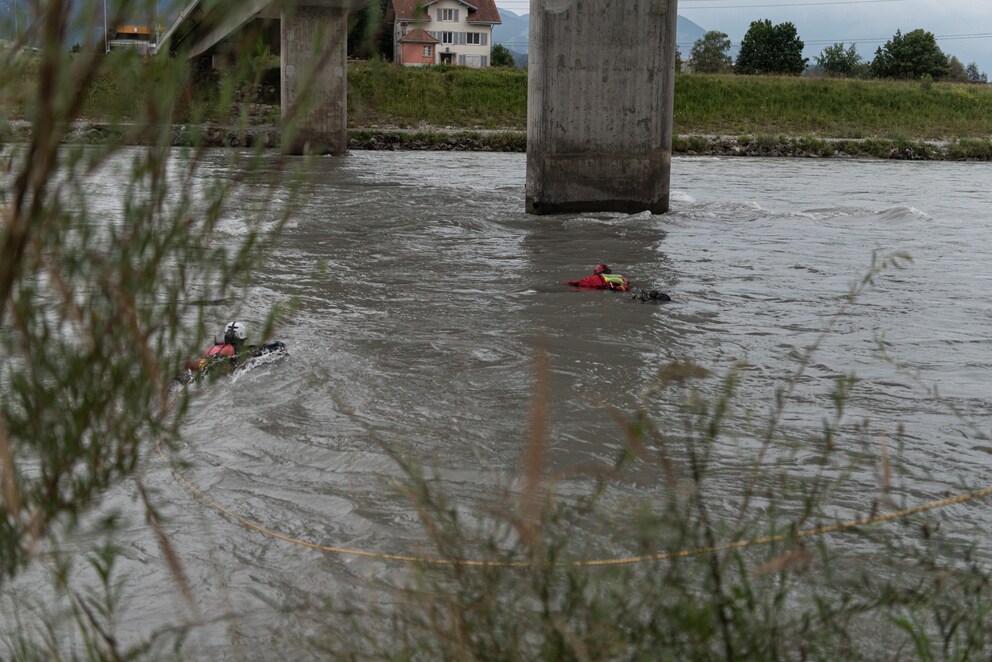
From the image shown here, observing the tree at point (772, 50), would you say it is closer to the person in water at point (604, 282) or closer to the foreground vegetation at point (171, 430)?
the person in water at point (604, 282)

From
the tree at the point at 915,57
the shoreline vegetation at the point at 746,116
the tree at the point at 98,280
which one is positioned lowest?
the tree at the point at 98,280

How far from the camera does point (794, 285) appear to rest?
34.2ft

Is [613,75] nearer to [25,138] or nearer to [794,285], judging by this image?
[794,285]

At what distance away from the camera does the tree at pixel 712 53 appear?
79.8m

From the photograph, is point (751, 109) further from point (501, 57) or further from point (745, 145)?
point (501, 57)

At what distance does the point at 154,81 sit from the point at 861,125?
45718mm

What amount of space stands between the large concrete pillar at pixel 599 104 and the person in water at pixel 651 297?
6.93 metres

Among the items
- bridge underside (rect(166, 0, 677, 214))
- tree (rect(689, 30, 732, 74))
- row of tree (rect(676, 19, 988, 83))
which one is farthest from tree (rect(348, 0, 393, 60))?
tree (rect(689, 30, 732, 74))

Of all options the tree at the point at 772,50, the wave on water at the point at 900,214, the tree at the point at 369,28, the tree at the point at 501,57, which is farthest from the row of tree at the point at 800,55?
the tree at the point at 369,28

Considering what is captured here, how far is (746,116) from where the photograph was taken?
146 ft

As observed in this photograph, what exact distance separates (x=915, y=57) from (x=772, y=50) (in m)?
8.97

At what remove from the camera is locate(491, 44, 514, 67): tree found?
244 feet

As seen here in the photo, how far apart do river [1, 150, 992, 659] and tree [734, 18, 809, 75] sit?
57.0m

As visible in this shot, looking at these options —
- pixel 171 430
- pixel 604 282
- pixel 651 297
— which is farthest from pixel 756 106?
pixel 171 430
